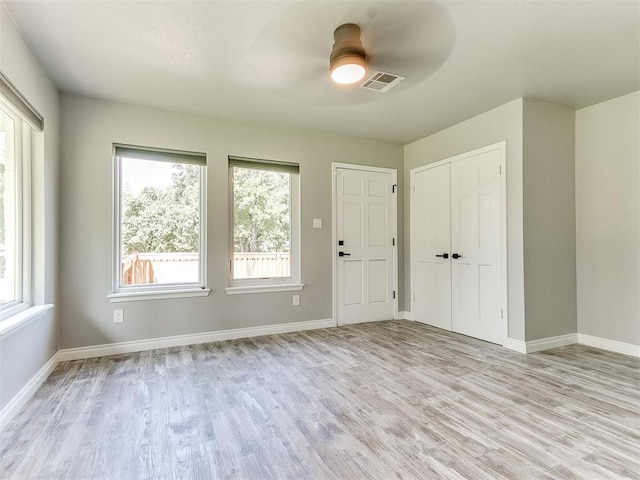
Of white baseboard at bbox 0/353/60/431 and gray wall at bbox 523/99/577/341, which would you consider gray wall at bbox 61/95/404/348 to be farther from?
gray wall at bbox 523/99/577/341

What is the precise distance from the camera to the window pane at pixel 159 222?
334 centimetres

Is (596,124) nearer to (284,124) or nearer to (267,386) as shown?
(284,124)

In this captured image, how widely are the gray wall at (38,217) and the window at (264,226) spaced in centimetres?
156

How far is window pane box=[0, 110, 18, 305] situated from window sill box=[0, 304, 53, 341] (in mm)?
126

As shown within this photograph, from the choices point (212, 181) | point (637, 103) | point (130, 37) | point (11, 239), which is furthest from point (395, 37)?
point (11, 239)

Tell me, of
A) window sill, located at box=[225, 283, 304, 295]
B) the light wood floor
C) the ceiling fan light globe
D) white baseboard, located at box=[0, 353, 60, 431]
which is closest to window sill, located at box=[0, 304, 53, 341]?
white baseboard, located at box=[0, 353, 60, 431]

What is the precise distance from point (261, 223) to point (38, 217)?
1995mm

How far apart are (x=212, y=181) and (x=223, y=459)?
270 centimetres

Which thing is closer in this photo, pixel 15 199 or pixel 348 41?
pixel 348 41

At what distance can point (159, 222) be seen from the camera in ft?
11.3

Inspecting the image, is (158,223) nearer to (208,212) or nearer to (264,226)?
(208,212)

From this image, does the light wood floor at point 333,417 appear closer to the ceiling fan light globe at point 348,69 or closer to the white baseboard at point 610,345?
the white baseboard at point 610,345

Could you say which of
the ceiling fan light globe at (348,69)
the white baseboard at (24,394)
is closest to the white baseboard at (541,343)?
the ceiling fan light globe at (348,69)

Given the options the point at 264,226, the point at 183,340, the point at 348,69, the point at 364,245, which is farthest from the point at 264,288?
the point at 348,69
